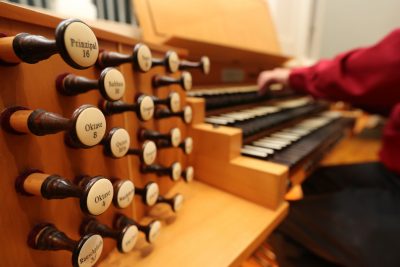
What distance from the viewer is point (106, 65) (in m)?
0.43

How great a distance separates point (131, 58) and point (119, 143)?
0.15m

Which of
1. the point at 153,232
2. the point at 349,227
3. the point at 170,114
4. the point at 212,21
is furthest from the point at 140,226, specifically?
the point at 212,21

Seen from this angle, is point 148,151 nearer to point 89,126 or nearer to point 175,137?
point 175,137

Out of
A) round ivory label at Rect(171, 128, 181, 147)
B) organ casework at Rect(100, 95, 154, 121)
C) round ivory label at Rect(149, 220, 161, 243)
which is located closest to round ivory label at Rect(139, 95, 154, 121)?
organ casework at Rect(100, 95, 154, 121)

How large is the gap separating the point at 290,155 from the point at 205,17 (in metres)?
0.84

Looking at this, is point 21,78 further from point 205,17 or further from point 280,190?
point 205,17

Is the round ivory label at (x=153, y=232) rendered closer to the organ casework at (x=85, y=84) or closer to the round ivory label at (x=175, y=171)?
the round ivory label at (x=175, y=171)

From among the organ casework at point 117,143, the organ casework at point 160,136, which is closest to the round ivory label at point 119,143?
the organ casework at point 117,143

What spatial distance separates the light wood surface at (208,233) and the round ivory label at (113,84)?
0.30 meters

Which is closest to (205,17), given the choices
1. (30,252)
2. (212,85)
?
(212,85)

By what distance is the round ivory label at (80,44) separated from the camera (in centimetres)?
28

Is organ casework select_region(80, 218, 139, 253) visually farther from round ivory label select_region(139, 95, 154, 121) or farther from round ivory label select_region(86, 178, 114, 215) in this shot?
round ivory label select_region(139, 95, 154, 121)

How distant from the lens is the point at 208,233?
0.54m

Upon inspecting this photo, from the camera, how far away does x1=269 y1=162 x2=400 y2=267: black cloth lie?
73 centimetres
